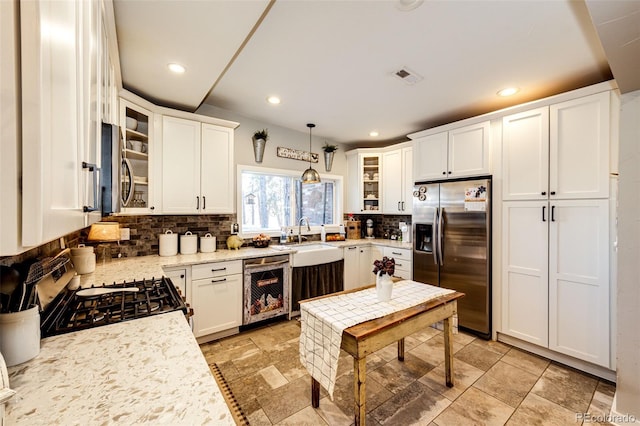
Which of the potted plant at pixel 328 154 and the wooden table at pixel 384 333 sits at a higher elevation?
the potted plant at pixel 328 154

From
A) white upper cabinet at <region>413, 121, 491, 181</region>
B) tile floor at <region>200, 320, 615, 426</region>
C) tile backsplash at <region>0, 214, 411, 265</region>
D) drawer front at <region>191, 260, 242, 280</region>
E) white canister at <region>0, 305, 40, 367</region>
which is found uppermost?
white upper cabinet at <region>413, 121, 491, 181</region>

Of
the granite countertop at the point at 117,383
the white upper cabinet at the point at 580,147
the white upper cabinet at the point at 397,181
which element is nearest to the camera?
the granite countertop at the point at 117,383

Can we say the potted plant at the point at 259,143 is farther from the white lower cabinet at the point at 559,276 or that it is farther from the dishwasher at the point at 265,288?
the white lower cabinet at the point at 559,276

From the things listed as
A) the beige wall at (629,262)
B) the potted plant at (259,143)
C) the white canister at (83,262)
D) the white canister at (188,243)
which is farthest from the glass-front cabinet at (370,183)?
the white canister at (83,262)

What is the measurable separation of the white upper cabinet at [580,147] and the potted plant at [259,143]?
3.12 m

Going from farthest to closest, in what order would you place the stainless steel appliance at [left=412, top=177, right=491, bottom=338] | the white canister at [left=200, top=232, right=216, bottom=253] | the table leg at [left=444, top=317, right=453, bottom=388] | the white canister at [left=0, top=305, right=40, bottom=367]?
the white canister at [left=200, top=232, right=216, bottom=253], the stainless steel appliance at [left=412, top=177, right=491, bottom=338], the table leg at [left=444, top=317, right=453, bottom=388], the white canister at [left=0, top=305, right=40, bottom=367]

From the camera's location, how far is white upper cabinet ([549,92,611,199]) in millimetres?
2182

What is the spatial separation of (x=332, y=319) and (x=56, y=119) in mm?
1499

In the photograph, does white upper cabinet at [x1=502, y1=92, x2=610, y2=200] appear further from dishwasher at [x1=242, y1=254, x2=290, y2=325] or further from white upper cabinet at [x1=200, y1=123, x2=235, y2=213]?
white upper cabinet at [x1=200, y1=123, x2=235, y2=213]

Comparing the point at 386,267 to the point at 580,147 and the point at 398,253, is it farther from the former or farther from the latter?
the point at 580,147

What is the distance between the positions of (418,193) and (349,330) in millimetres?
2364

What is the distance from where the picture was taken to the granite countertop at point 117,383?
65cm

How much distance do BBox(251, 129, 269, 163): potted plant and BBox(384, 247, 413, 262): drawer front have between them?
225cm

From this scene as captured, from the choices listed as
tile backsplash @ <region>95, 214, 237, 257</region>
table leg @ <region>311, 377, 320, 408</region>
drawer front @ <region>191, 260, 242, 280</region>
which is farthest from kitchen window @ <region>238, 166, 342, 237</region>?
table leg @ <region>311, 377, 320, 408</region>
